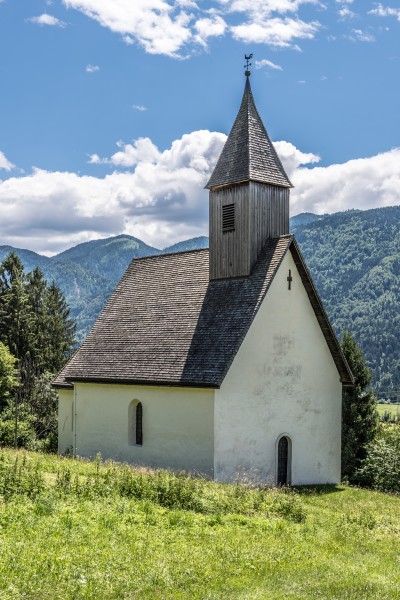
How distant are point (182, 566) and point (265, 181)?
66.8 feet

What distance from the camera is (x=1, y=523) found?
13.1 m

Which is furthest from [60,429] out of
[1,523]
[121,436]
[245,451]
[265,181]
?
[1,523]

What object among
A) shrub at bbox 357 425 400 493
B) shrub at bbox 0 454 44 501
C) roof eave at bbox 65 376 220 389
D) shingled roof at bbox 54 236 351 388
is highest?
shingled roof at bbox 54 236 351 388

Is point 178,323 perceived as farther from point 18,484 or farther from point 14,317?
point 14,317

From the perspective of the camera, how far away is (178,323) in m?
29.3

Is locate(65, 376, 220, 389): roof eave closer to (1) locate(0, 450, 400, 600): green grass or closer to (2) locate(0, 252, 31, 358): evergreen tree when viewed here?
(1) locate(0, 450, 400, 600): green grass

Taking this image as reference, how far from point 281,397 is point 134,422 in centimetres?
627

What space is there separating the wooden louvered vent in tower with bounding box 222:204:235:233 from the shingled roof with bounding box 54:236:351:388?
1.93 metres

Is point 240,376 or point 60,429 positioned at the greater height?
point 240,376

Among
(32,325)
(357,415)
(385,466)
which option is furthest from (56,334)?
(385,466)

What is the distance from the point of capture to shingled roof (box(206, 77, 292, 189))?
29781mm

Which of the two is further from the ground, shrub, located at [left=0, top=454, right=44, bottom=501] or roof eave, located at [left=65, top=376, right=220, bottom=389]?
roof eave, located at [left=65, top=376, right=220, bottom=389]

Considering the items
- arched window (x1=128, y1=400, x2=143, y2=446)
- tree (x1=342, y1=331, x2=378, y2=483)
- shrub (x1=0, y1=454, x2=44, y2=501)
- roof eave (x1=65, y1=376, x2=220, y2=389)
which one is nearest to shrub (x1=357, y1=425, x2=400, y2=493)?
tree (x1=342, y1=331, x2=378, y2=483)

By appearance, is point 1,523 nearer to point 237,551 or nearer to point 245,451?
point 237,551
